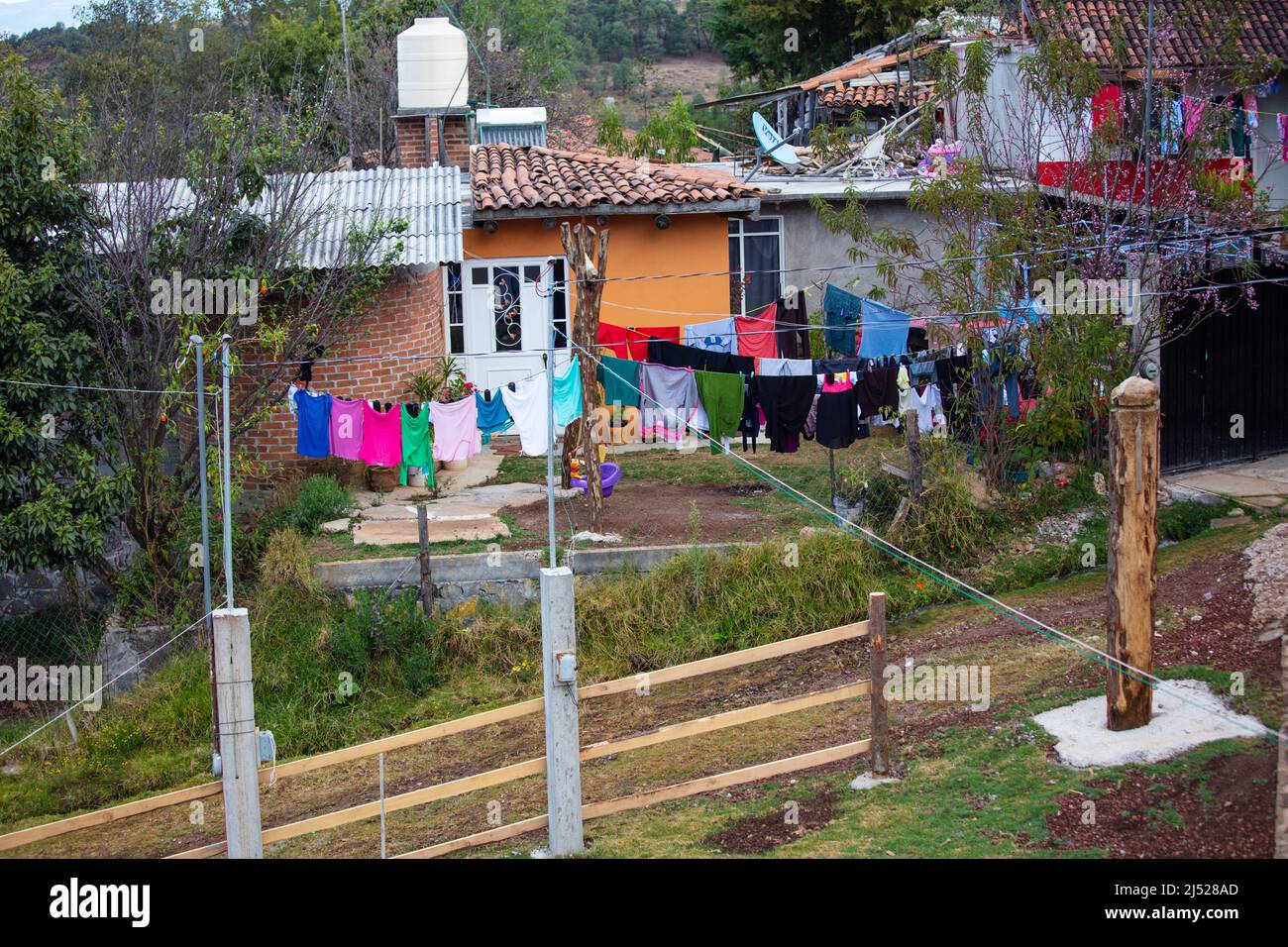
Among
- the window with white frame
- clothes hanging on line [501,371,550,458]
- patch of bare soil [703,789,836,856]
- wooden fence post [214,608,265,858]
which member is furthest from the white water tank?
patch of bare soil [703,789,836,856]

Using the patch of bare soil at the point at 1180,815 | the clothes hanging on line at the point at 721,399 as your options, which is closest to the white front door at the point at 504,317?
the clothes hanging on line at the point at 721,399

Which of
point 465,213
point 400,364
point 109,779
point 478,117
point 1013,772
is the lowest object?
point 109,779

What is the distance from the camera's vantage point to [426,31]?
19.5 meters

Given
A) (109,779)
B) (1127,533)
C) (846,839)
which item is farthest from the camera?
(109,779)

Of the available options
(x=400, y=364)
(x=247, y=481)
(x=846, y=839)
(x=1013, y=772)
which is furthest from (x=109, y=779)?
(x=1013, y=772)

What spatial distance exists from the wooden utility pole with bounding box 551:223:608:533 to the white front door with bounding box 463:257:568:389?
4.50 meters

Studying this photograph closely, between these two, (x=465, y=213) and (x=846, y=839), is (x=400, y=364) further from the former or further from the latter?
(x=846, y=839)

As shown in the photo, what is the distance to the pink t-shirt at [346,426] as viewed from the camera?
14.1m

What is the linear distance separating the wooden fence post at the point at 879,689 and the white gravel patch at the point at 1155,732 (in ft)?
3.97

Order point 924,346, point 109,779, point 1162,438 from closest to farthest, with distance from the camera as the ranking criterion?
point 109,779 → point 1162,438 → point 924,346

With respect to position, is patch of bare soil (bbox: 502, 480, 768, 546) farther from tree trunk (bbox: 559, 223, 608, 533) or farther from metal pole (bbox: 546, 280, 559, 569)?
metal pole (bbox: 546, 280, 559, 569)

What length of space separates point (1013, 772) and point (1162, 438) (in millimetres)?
7763

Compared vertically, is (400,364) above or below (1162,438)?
above

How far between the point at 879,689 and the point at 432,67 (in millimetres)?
13114
